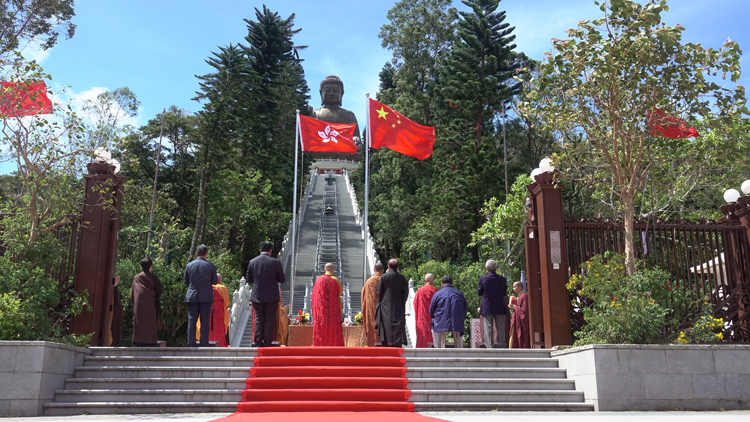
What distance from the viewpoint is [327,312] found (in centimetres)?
917

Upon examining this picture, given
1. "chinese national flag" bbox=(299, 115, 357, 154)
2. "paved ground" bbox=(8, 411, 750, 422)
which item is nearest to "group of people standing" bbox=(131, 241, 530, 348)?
"paved ground" bbox=(8, 411, 750, 422)

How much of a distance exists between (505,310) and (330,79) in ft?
171

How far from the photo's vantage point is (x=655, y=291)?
295 inches

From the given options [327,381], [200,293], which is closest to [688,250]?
[327,381]

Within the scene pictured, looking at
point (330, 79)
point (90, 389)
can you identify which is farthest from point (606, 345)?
point (330, 79)

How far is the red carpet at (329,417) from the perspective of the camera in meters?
5.65

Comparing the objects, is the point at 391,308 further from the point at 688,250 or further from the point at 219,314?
the point at 688,250

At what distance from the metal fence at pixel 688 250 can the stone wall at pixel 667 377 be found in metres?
1.60

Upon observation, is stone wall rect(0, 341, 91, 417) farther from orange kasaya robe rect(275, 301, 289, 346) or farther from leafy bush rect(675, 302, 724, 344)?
leafy bush rect(675, 302, 724, 344)

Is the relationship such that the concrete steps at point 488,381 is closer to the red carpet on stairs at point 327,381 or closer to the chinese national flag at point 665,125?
the red carpet on stairs at point 327,381

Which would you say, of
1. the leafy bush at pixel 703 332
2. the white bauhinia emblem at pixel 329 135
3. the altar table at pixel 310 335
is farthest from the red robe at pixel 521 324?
the white bauhinia emblem at pixel 329 135

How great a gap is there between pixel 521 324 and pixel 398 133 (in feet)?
18.6

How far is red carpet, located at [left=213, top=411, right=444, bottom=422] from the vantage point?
5655mm

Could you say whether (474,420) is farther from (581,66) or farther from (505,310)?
(581,66)
